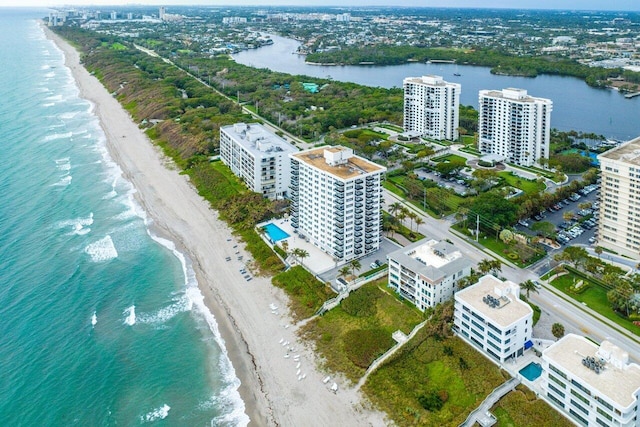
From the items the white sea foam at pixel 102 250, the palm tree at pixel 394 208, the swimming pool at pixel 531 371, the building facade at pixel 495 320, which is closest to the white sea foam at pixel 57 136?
the white sea foam at pixel 102 250

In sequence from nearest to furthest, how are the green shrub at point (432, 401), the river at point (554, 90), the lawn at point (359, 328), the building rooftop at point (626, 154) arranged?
the green shrub at point (432, 401) < the lawn at point (359, 328) < the building rooftop at point (626, 154) < the river at point (554, 90)

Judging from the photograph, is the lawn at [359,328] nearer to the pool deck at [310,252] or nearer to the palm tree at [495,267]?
the pool deck at [310,252]

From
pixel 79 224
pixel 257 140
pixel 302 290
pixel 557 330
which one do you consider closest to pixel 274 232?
pixel 302 290

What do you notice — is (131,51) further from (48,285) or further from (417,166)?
(48,285)

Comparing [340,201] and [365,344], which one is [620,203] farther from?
[365,344]

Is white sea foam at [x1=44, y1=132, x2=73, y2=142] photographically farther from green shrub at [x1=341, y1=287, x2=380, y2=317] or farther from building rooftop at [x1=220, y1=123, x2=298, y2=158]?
green shrub at [x1=341, y1=287, x2=380, y2=317]
